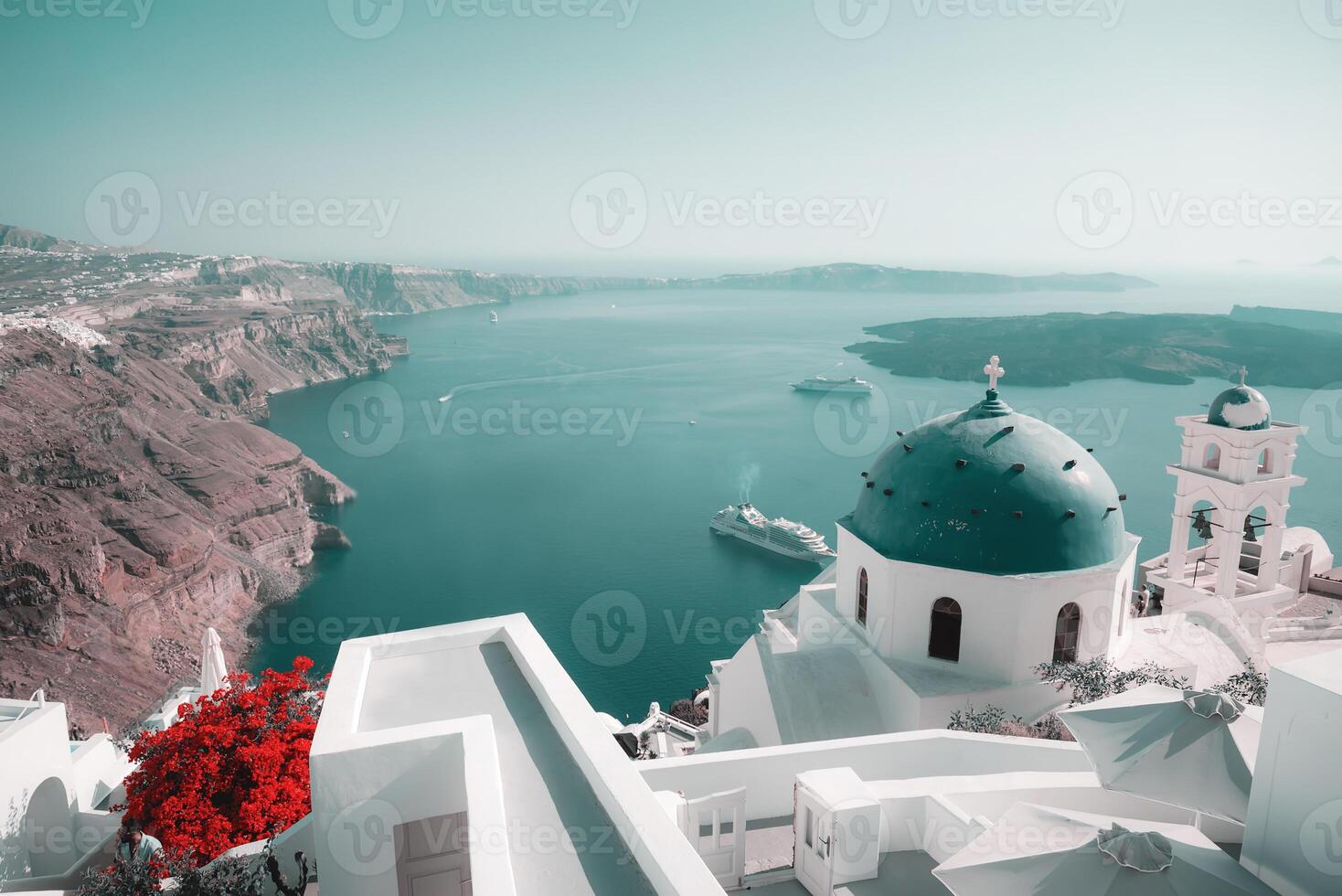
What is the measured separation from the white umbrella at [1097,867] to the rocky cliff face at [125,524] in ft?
109

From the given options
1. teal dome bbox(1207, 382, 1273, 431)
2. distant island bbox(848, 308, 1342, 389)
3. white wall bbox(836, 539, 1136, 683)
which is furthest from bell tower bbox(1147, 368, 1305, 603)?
distant island bbox(848, 308, 1342, 389)

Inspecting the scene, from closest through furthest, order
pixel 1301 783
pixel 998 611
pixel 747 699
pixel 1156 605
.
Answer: pixel 1301 783 < pixel 998 611 < pixel 747 699 < pixel 1156 605

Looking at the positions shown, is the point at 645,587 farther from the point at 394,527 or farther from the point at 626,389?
the point at 626,389

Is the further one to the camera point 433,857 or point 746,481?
point 746,481

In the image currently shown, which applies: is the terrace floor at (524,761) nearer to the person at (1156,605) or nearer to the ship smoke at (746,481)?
the person at (1156,605)

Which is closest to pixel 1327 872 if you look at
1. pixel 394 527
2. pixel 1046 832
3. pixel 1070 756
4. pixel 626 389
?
pixel 1046 832

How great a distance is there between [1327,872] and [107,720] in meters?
36.7

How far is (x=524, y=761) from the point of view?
544 cm

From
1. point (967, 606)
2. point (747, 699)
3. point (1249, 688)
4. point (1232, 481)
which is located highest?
point (1232, 481)

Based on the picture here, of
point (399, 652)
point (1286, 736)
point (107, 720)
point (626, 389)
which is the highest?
point (1286, 736)

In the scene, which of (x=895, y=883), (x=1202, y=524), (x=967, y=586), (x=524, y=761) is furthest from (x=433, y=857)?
(x=1202, y=524)

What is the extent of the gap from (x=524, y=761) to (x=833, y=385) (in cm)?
7708

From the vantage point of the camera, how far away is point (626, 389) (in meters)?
83.9

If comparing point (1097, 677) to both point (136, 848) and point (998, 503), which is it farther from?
point (136, 848)
